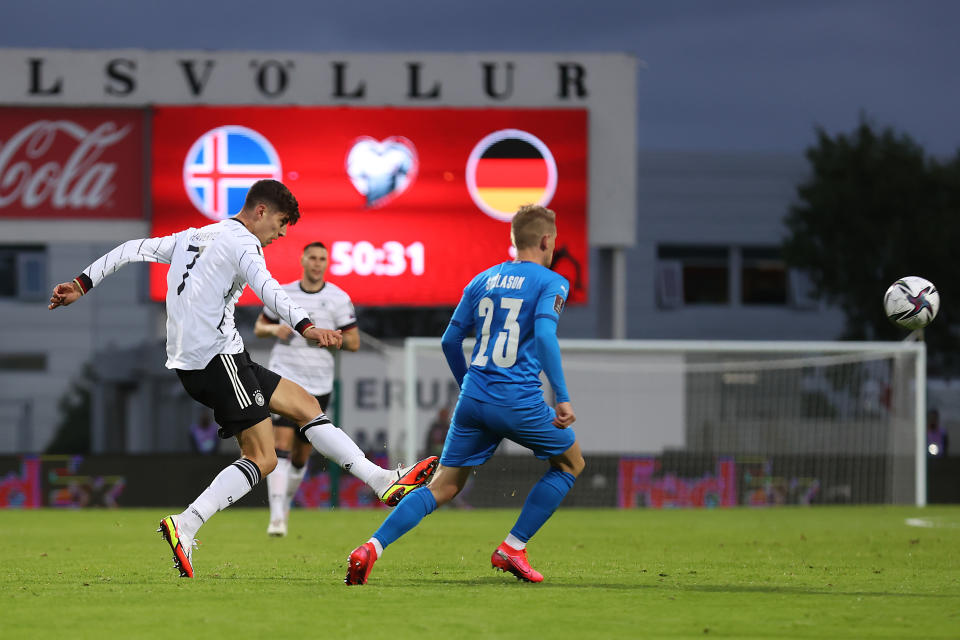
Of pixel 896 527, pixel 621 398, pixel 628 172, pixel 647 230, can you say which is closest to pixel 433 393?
pixel 621 398

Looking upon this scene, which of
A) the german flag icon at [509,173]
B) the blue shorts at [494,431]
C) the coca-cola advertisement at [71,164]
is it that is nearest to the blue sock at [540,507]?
the blue shorts at [494,431]

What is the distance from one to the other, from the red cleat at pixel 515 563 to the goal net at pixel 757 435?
11.4 m

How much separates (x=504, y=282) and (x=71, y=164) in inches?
552

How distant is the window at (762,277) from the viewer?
45.5 metres

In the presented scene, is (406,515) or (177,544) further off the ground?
(406,515)

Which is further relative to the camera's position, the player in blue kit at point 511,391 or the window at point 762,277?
the window at point 762,277

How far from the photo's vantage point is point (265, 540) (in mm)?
10977

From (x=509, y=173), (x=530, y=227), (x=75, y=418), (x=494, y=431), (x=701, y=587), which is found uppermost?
(x=509, y=173)

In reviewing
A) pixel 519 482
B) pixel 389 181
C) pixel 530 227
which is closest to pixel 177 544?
pixel 530 227

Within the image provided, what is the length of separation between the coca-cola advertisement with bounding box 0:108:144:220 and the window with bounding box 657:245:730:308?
2751 cm

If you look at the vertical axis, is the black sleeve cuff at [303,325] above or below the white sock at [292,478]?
above

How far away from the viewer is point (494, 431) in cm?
662

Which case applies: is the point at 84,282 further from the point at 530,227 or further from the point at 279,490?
the point at 279,490

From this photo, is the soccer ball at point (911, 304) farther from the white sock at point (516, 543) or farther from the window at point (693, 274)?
the window at point (693, 274)
